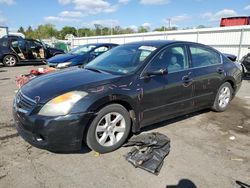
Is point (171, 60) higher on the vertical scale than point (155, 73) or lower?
higher

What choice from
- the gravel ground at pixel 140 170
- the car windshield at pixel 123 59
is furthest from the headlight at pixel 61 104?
the car windshield at pixel 123 59

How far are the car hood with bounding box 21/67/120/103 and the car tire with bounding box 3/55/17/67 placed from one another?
12.0m

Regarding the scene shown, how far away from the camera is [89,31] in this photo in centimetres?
8231

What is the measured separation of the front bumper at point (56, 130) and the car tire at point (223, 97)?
10.7 ft

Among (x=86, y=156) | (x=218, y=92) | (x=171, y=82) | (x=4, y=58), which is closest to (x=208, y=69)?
(x=218, y=92)

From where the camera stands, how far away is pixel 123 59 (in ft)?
14.8

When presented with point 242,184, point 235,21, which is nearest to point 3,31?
point 235,21

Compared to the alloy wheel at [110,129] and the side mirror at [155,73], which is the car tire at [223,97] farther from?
the alloy wheel at [110,129]

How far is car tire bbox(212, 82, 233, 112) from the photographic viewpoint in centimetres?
552

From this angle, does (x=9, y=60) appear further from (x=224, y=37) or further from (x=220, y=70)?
(x=220, y=70)

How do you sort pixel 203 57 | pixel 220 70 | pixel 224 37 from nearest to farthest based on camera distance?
pixel 203 57 → pixel 220 70 → pixel 224 37

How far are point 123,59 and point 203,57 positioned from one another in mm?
1734

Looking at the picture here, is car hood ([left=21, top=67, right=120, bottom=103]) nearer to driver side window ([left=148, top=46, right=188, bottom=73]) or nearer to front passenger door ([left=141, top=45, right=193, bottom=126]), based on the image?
front passenger door ([left=141, top=45, right=193, bottom=126])

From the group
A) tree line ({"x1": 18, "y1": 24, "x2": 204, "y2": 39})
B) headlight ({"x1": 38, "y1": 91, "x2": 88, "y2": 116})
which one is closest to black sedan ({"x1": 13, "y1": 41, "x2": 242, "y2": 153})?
headlight ({"x1": 38, "y1": 91, "x2": 88, "y2": 116})
